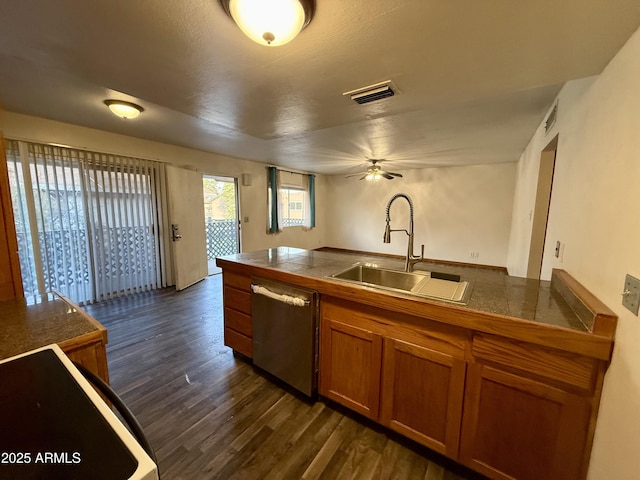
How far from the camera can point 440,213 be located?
5.72 metres

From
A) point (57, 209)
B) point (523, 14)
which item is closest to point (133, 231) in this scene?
point (57, 209)

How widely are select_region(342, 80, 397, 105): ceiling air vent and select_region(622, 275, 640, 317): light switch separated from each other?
1.33 metres

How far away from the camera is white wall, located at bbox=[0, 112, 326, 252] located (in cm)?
280

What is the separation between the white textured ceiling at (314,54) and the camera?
0.94 meters

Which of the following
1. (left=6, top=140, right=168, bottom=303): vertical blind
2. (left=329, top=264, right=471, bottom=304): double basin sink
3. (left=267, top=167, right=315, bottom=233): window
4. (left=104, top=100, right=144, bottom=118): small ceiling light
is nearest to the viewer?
(left=329, top=264, right=471, bottom=304): double basin sink

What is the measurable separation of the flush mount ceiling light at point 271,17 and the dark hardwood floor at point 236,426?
201cm

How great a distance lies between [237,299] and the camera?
2148 mm

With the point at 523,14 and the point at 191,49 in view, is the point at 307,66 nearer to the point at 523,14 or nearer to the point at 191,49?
the point at 191,49

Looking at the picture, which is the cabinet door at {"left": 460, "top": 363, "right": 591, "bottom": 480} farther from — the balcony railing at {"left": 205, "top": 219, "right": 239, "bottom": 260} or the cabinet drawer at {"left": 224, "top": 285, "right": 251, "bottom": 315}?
the balcony railing at {"left": 205, "top": 219, "right": 239, "bottom": 260}

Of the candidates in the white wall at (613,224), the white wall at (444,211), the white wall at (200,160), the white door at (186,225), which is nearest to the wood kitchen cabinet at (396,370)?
the white wall at (613,224)

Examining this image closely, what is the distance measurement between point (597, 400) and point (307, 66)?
189 cm

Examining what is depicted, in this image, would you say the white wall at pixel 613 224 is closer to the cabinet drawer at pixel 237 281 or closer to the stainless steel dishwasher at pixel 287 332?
the stainless steel dishwasher at pixel 287 332

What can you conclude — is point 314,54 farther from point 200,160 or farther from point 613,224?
point 200,160

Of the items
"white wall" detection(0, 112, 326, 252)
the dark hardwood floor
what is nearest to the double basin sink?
the dark hardwood floor
